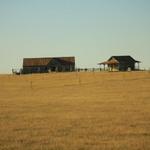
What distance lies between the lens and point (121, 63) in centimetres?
10681

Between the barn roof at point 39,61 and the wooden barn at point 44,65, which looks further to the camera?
the barn roof at point 39,61

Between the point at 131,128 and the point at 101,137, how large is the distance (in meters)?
1.98

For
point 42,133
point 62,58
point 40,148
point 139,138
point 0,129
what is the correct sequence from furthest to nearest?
point 62,58 < point 0,129 < point 42,133 < point 139,138 < point 40,148

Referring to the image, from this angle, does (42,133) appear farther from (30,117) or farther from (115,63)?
(115,63)

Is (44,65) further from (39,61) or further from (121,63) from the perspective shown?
(121,63)

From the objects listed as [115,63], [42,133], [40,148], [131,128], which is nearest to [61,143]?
[40,148]

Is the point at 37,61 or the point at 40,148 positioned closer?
the point at 40,148

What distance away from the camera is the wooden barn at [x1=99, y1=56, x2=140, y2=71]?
105 m

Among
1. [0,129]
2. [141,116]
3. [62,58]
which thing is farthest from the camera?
[62,58]

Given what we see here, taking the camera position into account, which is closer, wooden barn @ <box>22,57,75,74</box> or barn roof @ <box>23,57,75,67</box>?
wooden barn @ <box>22,57,75,74</box>

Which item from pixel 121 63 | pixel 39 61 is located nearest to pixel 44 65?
pixel 39 61

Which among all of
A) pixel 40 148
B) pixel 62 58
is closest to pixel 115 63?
pixel 62 58

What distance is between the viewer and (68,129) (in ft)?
49.9

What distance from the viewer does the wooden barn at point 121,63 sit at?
4136 inches
